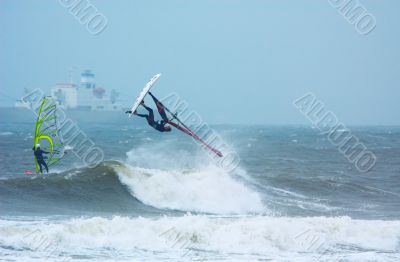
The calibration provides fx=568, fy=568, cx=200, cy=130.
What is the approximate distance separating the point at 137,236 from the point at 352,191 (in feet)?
40.1

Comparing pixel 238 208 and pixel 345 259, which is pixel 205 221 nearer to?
pixel 345 259

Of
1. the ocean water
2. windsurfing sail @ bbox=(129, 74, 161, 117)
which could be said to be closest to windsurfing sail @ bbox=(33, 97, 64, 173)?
the ocean water

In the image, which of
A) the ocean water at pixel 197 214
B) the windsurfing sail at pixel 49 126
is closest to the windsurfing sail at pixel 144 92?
the ocean water at pixel 197 214

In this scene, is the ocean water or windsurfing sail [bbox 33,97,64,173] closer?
the ocean water

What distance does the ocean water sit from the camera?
1131 centimetres

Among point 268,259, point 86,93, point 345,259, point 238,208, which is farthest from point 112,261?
point 86,93

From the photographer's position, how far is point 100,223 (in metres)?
12.3

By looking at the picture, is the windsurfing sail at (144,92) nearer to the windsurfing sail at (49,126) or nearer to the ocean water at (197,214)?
the ocean water at (197,214)

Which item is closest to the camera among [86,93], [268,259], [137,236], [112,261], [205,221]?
[112,261]

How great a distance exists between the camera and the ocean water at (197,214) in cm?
1131

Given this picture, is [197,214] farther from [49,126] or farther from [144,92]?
[49,126]

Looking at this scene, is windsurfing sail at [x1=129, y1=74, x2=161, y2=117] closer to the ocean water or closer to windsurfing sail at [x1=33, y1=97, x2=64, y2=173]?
the ocean water

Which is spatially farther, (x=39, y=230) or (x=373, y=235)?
(x=373, y=235)

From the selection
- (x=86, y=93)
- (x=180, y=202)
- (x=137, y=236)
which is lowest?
(x=86, y=93)
